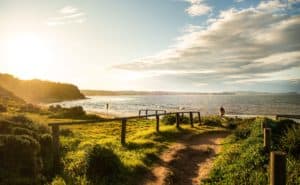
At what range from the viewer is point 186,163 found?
45.2ft

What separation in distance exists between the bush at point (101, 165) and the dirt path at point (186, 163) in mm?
1271

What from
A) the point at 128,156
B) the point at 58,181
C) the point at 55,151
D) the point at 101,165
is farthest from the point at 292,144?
the point at 55,151

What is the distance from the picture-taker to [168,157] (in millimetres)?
14328

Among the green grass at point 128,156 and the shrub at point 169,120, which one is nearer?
the green grass at point 128,156

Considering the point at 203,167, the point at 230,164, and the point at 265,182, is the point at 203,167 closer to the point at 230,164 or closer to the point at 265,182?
the point at 230,164

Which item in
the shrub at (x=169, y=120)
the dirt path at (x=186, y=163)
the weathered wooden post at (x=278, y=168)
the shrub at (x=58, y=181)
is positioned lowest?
the dirt path at (x=186, y=163)

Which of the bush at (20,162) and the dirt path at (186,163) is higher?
the bush at (20,162)

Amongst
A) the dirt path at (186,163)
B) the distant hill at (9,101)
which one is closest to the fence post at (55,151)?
the dirt path at (186,163)

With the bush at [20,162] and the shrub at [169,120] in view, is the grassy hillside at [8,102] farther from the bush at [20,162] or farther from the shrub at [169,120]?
the bush at [20,162]

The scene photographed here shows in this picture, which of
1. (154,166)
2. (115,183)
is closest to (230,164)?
(154,166)

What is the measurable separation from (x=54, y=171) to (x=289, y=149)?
31.3 feet

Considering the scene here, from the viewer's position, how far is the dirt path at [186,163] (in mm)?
11148

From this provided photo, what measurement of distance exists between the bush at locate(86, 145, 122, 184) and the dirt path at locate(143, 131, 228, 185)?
127 centimetres

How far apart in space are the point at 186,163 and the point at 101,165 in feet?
16.1
